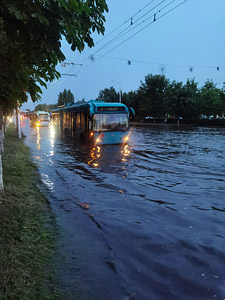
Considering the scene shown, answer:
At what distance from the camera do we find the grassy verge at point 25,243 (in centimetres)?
303

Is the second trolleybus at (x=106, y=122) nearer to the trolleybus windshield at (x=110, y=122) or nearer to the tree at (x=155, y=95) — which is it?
the trolleybus windshield at (x=110, y=122)

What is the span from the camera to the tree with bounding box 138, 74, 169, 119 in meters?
65.4

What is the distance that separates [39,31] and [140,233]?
3738 mm

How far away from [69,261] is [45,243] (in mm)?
596

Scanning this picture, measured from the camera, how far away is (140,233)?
16.4 feet

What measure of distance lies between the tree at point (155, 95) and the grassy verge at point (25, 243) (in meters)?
60.8

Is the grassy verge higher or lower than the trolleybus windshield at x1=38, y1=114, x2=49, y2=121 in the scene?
lower

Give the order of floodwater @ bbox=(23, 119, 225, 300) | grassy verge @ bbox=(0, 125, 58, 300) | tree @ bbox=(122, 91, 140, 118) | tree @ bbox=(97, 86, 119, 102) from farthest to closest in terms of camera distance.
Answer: tree @ bbox=(97, 86, 119, 102) < tree @ bbox=(122, 91, 140, 118) < floodwater @ bbox=(23, 119, 225, 300) < grassy verge @ bbox=(0, 125, 58, 300)

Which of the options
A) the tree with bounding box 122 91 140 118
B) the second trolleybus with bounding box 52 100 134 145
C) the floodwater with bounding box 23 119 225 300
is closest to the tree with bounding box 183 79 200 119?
the tree with bounding box 122 91 140 118

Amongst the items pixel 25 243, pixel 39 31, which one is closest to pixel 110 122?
pixel 39 31

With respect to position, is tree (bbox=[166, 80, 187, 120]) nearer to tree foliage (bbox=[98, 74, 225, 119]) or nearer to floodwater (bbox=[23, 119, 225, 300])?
tree foliage (bbox=[98, 74, 225, 119])

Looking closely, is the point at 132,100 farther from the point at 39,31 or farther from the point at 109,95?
the point at 39,31

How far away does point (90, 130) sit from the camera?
1792cm

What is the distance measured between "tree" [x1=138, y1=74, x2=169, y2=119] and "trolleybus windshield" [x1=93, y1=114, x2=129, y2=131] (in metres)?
48.5
